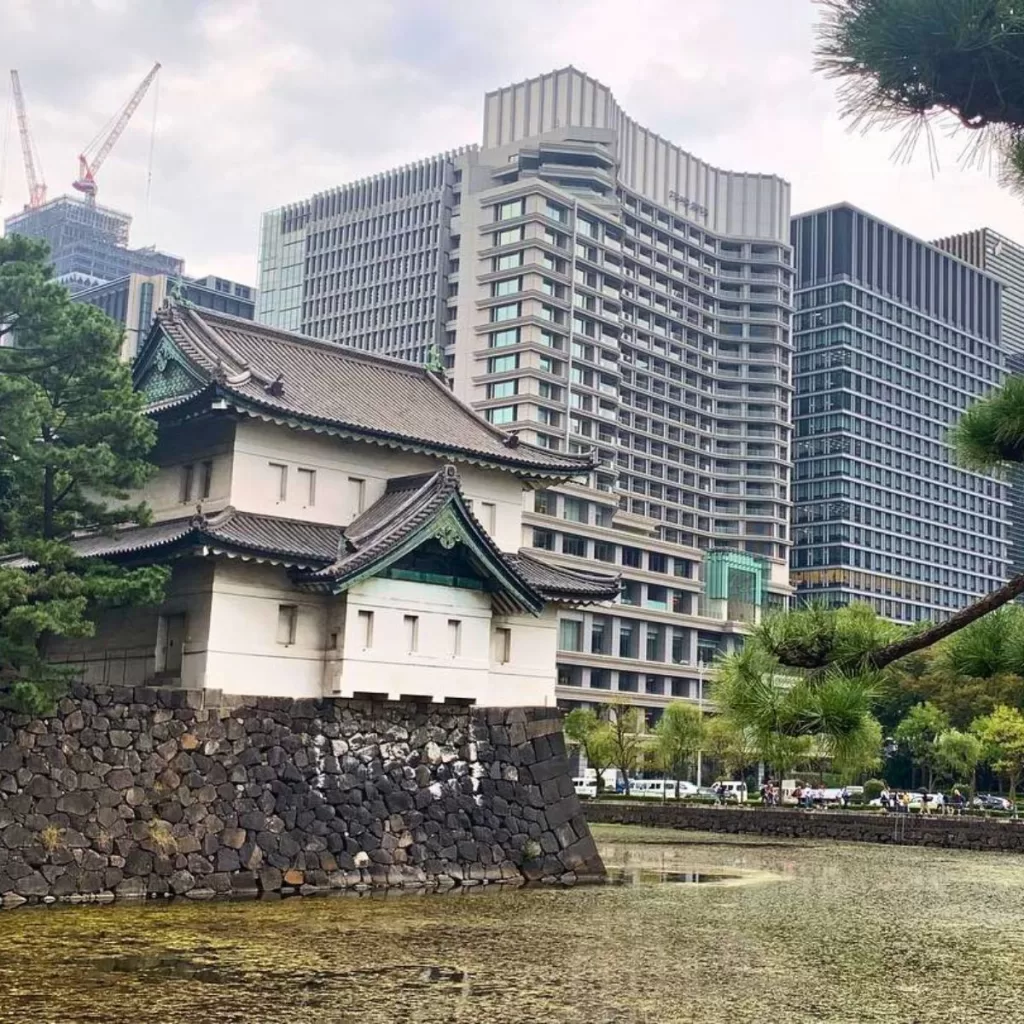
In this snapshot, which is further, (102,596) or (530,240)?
(530,240)

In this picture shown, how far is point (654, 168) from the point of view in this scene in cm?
12988

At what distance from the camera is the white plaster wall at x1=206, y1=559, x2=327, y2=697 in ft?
88.9

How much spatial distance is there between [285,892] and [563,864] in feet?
22.8

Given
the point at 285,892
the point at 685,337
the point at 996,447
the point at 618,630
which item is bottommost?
the point at 285,892

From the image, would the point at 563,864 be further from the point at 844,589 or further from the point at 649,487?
the point at 844,589

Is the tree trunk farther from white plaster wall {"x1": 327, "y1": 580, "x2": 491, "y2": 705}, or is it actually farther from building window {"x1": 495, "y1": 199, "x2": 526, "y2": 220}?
building window {"x1": 495, "y1": 199, "x2": 526, "y2": 220}

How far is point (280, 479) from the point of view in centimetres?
2973

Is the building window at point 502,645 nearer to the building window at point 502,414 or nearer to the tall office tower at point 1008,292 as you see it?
the building window at point 502,414

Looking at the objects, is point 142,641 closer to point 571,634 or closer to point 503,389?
point 571,634

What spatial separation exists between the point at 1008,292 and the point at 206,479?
18036 cm

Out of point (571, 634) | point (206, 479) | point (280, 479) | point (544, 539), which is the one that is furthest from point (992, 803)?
point (206, 479)

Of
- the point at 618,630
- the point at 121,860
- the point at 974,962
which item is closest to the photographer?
the point at 974,962

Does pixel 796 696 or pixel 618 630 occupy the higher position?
pixel 618 630

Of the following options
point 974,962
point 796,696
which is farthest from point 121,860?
point 796,696
